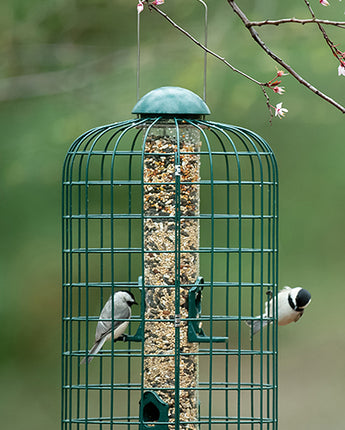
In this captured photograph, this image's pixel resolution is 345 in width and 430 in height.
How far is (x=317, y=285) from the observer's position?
40.2ft

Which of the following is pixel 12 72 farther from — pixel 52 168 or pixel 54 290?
pixel 54 290

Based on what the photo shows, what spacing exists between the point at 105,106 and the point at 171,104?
4951mm

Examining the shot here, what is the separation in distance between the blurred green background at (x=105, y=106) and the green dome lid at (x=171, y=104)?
4616 mm

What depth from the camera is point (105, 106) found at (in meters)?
9.81

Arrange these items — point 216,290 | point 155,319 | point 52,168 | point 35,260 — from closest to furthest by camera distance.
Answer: point 155,319
point 52,168
point 35,260
point 216,290

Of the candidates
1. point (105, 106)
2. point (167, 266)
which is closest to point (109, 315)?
point (167, 266)

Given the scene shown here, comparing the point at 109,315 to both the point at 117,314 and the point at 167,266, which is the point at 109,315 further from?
the point at 167,266

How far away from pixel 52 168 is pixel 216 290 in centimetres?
276

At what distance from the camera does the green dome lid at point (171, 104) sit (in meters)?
4.92

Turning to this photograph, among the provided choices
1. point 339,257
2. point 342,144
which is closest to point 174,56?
point 342,144

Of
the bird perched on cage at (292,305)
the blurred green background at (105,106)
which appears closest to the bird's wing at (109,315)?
the bird perched on cage at (292,305)

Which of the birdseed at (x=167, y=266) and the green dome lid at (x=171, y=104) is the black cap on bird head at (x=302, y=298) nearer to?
the birdseed at (x=167, y=266)

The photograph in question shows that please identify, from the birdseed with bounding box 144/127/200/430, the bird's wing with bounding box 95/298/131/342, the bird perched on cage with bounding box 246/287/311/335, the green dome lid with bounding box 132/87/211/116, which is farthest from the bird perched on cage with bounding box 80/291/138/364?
the bird perched on cage with bounding box 246/287/311/335

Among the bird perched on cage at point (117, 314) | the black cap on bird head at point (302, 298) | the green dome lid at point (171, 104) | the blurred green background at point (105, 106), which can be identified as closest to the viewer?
the green dome lid at point (171, 104)
